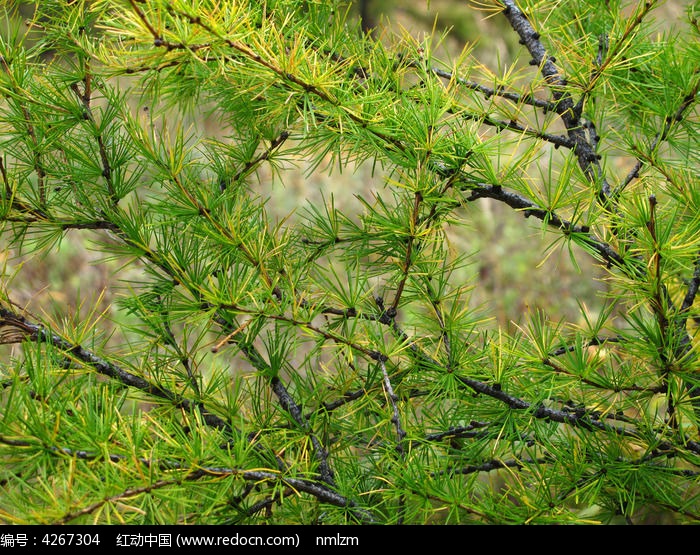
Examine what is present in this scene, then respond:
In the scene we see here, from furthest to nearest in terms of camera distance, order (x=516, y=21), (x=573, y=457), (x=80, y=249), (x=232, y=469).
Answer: (x=80, y=249)
(x=516, y=21)
(x=573, y=457)
(x=232, y=469)

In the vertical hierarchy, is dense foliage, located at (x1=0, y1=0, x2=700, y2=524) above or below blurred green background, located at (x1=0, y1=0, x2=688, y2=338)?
below

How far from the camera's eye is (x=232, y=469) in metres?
0.58

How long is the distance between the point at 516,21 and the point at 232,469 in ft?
2.06

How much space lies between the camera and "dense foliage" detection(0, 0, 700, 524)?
592mm

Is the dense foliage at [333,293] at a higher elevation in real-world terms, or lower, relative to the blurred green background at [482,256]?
lower

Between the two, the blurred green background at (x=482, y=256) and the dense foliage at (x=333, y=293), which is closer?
the dense foliage at (x=333, y=293)

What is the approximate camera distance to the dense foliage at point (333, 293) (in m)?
0.59

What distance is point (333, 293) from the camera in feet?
2.35

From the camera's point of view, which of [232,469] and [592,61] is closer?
[232,469]

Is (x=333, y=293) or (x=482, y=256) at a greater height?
(x=482, y=256)

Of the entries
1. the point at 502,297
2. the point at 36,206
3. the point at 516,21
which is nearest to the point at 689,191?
the point at 516,21

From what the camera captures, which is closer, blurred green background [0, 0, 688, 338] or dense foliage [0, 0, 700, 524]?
dense foliage [0, 0, 700, 524]
